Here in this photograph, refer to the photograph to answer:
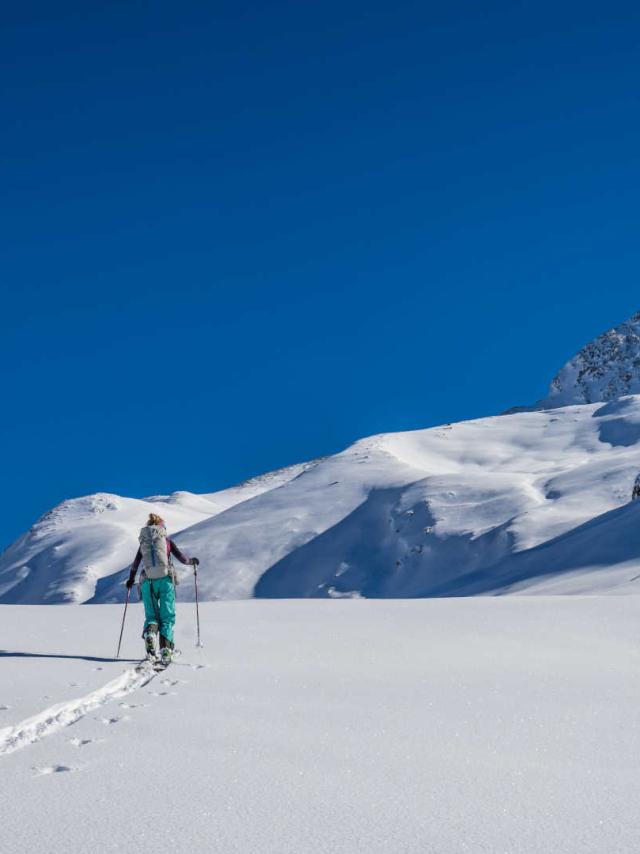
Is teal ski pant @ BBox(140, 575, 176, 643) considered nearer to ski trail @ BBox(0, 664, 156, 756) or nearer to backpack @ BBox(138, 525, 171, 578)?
backpack @ BBox(138, 525, 171, 578)

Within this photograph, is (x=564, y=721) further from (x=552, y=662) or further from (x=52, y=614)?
(x=52, y=614)

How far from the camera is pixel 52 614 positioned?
Result: 16266 mm

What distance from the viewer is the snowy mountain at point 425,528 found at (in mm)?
34469

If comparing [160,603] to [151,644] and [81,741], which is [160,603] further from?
[81,741]

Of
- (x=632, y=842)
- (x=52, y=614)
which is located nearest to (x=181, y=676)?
(x=632, y=842)

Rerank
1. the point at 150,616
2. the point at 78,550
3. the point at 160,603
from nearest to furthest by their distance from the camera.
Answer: the point at 150,616 < the point at 160,603 < the point at 78,550

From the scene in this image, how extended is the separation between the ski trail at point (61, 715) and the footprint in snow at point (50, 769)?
574mm

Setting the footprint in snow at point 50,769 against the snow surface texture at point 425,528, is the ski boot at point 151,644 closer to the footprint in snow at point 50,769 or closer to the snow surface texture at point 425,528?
the footprint in snow at point 50,769

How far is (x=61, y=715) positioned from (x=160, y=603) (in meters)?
4.67

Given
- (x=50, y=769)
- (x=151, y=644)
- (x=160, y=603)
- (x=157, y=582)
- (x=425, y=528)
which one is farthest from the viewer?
(x=425, y=528)

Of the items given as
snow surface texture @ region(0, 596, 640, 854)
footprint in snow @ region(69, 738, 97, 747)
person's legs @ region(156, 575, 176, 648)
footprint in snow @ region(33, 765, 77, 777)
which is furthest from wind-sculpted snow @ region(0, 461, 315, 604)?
footprint in snow @ region(33, 765, 77, 777)

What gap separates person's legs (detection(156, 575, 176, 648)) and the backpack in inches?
4.9

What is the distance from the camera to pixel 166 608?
1167 centimetres

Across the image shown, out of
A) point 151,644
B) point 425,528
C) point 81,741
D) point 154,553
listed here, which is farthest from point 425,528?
point 81,741
